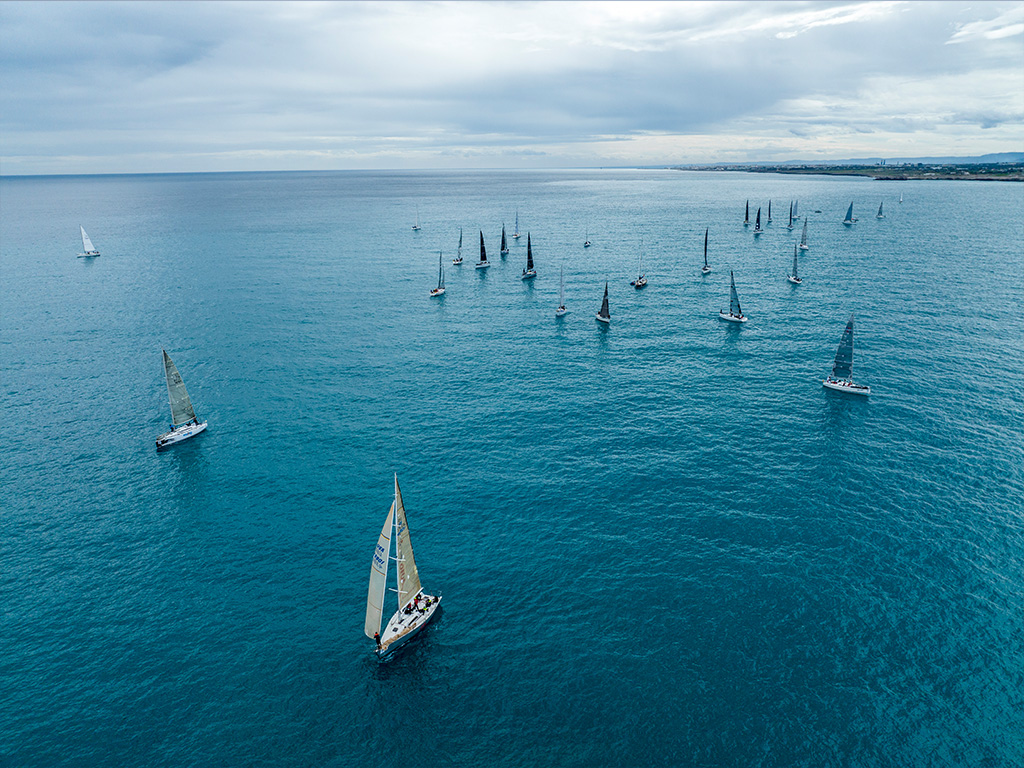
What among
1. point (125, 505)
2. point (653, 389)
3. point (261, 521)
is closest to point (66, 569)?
point (125, 505)

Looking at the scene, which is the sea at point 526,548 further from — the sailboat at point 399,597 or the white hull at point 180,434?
the sailboat at point 399,597

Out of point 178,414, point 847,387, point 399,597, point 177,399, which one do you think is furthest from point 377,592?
point 847,387

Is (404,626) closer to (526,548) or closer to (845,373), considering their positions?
(526,548)

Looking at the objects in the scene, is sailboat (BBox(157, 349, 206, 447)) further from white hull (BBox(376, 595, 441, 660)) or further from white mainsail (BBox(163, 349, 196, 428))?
white hull (BBox(376, 595, 441, 660))

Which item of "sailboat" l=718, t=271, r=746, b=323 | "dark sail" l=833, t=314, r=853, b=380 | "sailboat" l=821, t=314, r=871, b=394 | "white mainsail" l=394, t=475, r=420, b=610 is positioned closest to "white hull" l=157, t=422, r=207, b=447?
"white mainsail" l=394, t=475, r=420, b=610

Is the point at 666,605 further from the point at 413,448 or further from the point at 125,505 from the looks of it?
the point at 125,505
